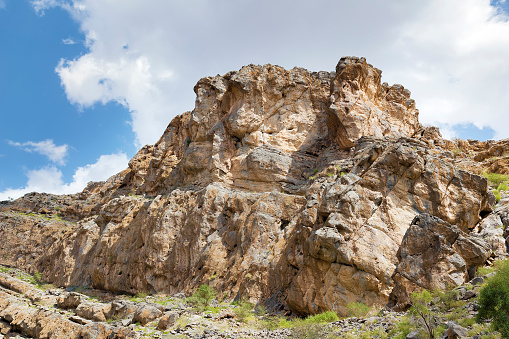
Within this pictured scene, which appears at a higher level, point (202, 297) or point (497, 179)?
point (497, 179)

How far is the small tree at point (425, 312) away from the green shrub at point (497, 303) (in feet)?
5.50

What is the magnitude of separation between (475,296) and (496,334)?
148 inches

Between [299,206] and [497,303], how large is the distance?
1947 cm

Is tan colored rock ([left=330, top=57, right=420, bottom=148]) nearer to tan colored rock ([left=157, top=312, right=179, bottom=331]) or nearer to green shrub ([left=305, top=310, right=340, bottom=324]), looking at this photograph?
green shrub ([left=305, top=310, right=340, bottom=324])

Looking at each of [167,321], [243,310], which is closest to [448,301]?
[243,310]

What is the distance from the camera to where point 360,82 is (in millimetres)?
41281

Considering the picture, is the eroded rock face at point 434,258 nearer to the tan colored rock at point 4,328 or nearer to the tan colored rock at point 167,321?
the tan colored rock at point 167,321

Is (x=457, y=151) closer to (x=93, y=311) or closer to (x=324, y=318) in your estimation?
(x=324, y=318)

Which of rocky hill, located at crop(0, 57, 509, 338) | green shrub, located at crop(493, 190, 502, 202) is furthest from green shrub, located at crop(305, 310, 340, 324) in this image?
green shrub, located at crop(493, 190, 502, 202)

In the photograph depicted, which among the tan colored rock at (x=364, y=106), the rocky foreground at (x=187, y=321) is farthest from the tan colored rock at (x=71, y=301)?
the tan colored rock at (x=364, y=106)

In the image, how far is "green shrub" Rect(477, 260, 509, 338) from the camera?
1373cm

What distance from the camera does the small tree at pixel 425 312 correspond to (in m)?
15.2

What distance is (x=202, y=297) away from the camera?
28.9 meters

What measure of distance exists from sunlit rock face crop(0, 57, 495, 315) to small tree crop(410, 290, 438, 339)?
105 inches
